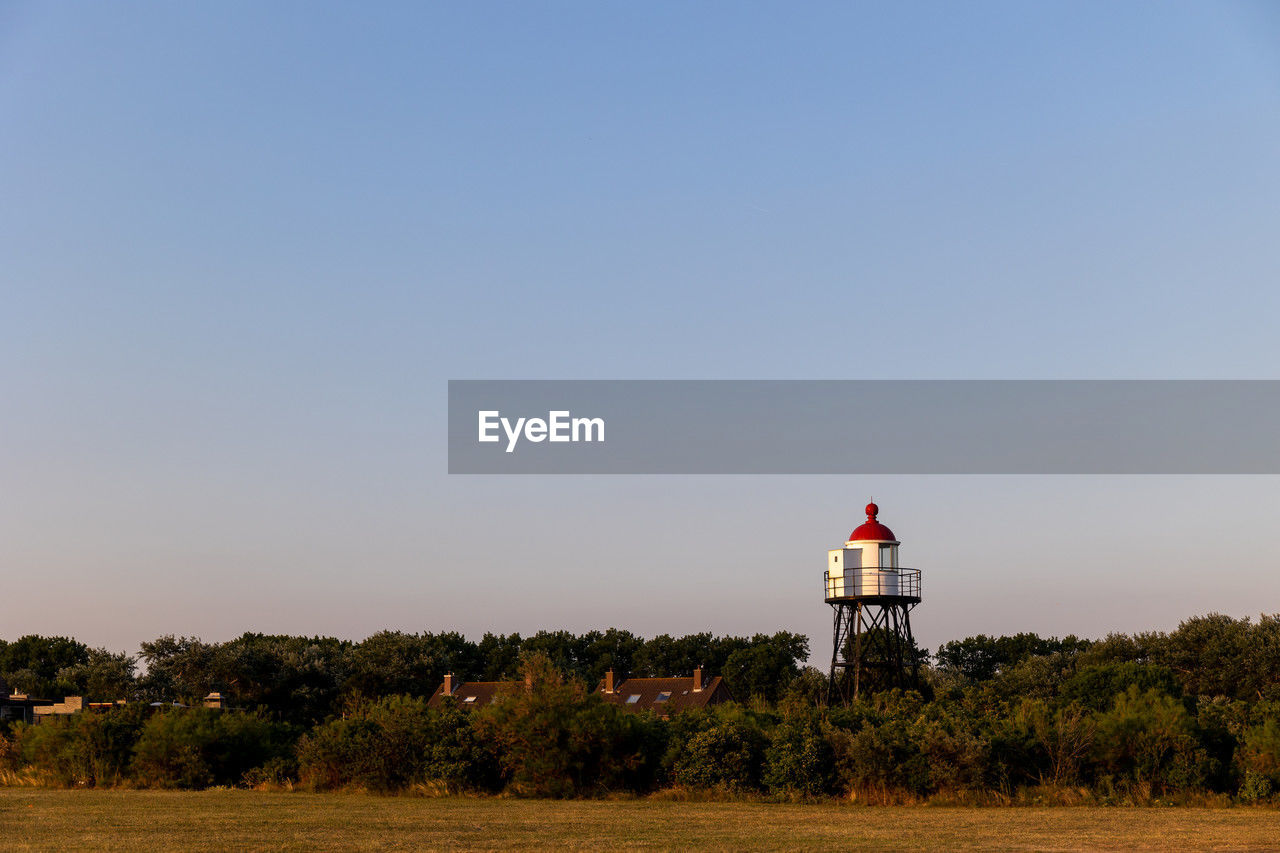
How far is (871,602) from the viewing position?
45.2 meters

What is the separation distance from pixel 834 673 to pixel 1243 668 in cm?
3267

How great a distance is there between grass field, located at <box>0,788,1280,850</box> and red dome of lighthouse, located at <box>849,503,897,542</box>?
52.0 ft

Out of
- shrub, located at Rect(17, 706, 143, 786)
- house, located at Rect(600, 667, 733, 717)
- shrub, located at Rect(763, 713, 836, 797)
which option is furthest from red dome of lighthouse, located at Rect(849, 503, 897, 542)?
house, located at Rect(600, 667, 733, 717)

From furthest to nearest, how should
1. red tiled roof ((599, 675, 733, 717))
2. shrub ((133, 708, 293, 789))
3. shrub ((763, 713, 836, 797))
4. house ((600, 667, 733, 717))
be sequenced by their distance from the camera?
house ((600, 667, 733, 717))
red tiled roof ((599, 675, 733, 717))
shrub ((133, 708, 293, 789))
shrub ((763, 713, 836, 797))

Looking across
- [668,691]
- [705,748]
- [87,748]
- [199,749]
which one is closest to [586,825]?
[705,748]

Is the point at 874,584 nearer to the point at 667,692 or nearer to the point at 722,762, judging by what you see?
the point at 722,762

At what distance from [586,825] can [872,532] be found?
23.2 meters

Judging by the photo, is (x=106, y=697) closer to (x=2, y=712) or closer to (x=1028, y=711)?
(x=2, y=712)

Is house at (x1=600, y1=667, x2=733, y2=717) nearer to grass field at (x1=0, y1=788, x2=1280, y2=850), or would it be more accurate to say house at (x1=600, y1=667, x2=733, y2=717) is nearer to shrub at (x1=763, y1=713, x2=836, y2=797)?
shrub at (x1=763, y1=713, x2=836, y2=797)

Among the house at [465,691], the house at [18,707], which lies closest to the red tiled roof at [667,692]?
the house at [465,691]

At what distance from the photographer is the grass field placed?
71.3ft

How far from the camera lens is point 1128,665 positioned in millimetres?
56719

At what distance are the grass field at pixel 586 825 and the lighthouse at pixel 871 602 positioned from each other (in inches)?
578

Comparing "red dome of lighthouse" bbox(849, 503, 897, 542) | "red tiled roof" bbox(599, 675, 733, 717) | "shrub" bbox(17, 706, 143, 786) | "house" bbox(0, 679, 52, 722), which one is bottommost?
"red tiled roof" bbox(599, 675, 733, 717)
